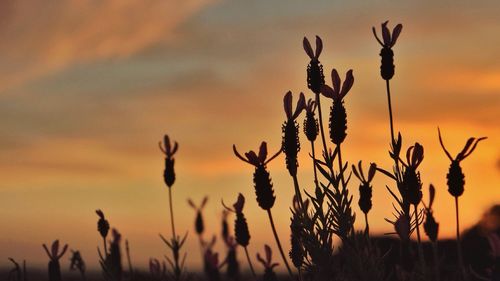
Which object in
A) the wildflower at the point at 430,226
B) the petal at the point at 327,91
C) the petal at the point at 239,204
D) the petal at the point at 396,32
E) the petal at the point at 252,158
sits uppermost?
the petal at the point at 396,32

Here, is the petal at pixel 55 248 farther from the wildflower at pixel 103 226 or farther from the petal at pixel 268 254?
the petal at pixel 268 254

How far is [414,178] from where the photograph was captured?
497cm

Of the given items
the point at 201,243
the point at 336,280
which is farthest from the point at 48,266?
the point at 201,243

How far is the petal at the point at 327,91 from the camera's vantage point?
4.83 m

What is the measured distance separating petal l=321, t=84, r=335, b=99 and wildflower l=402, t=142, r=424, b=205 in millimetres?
540

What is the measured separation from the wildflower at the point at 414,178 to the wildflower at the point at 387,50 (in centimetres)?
44

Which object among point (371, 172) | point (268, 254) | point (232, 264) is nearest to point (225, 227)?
point (232, 264)

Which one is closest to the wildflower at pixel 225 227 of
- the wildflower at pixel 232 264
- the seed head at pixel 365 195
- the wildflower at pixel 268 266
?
the wildflower at pixel 232 264

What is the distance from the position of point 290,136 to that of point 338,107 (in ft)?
1.04

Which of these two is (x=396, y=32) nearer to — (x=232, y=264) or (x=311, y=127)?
(x=311, y=127)

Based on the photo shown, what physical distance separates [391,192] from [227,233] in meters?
5.14

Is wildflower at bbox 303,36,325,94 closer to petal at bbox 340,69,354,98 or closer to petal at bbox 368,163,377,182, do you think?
petal at bbox 340,69,354,98

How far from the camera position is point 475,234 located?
13148 millimetres

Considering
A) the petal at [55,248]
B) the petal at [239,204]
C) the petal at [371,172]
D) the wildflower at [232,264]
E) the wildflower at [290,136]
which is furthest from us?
the wildflower at [232,264]
